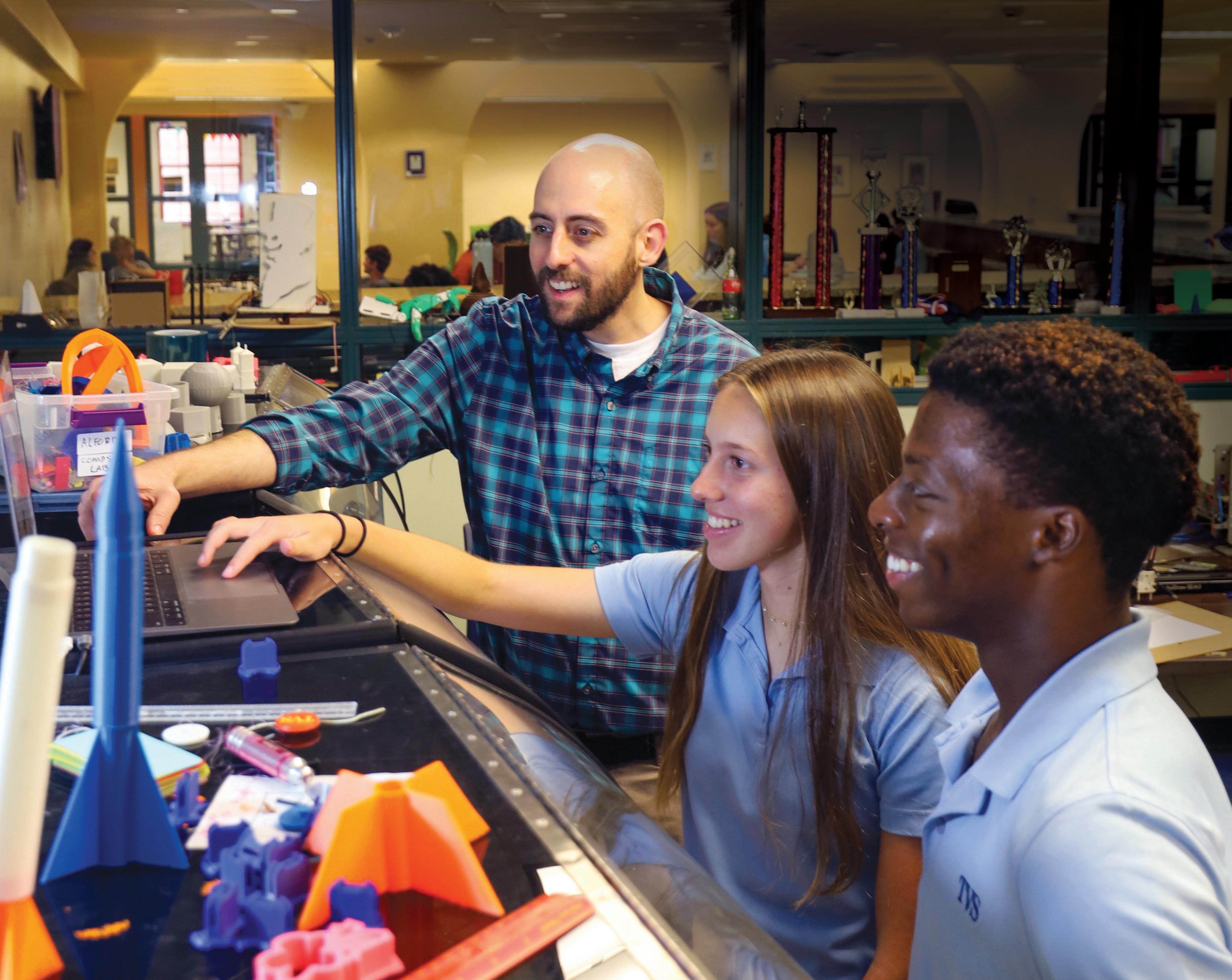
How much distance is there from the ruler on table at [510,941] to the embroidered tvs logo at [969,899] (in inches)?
13.6

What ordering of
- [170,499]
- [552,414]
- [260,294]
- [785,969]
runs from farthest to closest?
[260,294] → [552,414] → [170,499] → [785,969]

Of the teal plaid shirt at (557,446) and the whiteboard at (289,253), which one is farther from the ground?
the whiteboard at (289,253)

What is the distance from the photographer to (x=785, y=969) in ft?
2.75

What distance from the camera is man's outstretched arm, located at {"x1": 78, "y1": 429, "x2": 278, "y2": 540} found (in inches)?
62.9

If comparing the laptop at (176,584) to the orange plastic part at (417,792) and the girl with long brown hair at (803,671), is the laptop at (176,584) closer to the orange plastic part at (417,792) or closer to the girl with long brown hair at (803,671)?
the girl with long brown hair at (803,671)

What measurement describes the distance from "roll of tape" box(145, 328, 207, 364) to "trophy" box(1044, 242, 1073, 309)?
354cm

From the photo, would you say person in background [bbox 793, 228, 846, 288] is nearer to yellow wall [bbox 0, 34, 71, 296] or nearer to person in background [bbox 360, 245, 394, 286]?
person in background [bbox 360, 245, 394, 286]

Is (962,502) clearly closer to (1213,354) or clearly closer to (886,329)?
(886,329)

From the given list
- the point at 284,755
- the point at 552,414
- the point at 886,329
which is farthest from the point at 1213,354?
the point at 284,755

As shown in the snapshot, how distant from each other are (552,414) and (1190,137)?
4415 mm

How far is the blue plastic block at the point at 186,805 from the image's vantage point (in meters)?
0.80

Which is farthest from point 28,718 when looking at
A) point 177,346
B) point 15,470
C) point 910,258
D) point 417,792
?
point 910,258

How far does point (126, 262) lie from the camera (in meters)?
4.86

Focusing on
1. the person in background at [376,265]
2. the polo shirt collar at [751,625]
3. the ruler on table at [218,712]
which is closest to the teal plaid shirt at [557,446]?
the polo shirt collar at [751,625]
